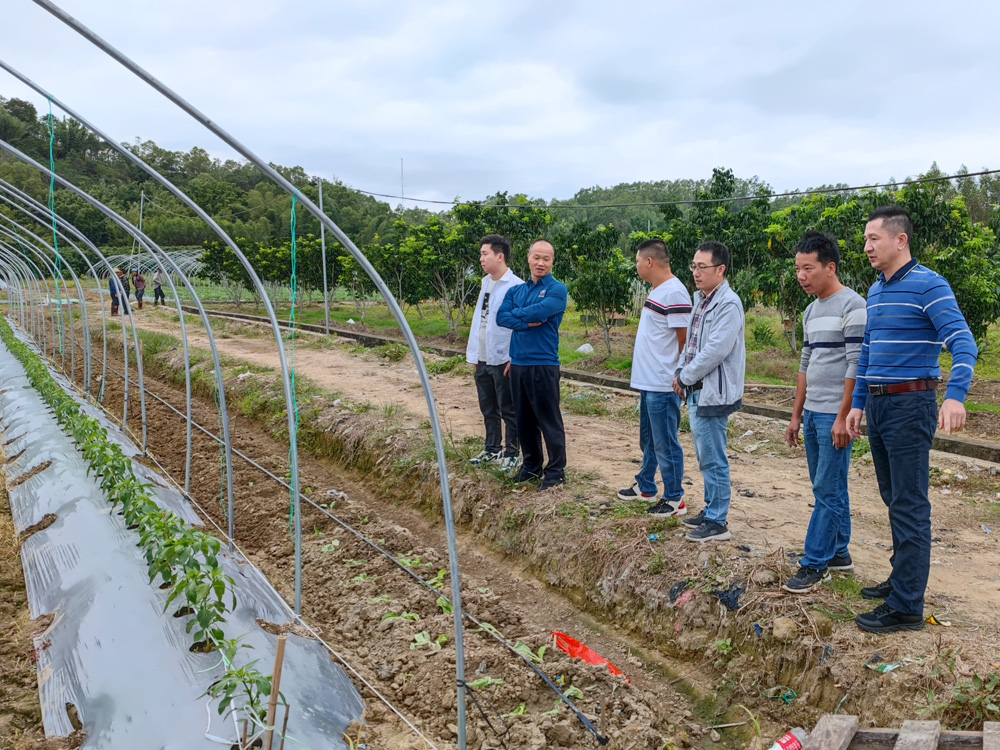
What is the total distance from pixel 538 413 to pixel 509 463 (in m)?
0.79

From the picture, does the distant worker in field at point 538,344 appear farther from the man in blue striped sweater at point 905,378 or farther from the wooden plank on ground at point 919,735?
the wooden plank on ground at point 919,735

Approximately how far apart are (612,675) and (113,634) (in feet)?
7.01

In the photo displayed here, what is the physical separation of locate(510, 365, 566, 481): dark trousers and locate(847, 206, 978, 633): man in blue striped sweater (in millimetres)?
2003

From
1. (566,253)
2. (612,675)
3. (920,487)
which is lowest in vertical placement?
(612,675)

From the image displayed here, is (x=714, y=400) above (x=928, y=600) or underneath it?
above

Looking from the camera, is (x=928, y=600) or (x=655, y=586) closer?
(x=928, y=600)

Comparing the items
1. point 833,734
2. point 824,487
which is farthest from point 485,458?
point 833,734

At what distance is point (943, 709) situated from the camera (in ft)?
7.65


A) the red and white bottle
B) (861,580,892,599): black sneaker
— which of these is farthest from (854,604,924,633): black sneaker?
the red and white bottle

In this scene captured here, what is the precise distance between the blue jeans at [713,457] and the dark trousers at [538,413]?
991mm

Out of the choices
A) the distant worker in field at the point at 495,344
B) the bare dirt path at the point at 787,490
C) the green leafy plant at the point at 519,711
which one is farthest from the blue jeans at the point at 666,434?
the green leafy plant at the point at 519,711

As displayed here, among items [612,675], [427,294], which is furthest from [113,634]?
[427,294]

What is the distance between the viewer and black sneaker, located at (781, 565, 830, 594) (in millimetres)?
3062

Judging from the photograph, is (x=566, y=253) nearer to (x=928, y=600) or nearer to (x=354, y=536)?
(x=354, y=536)
